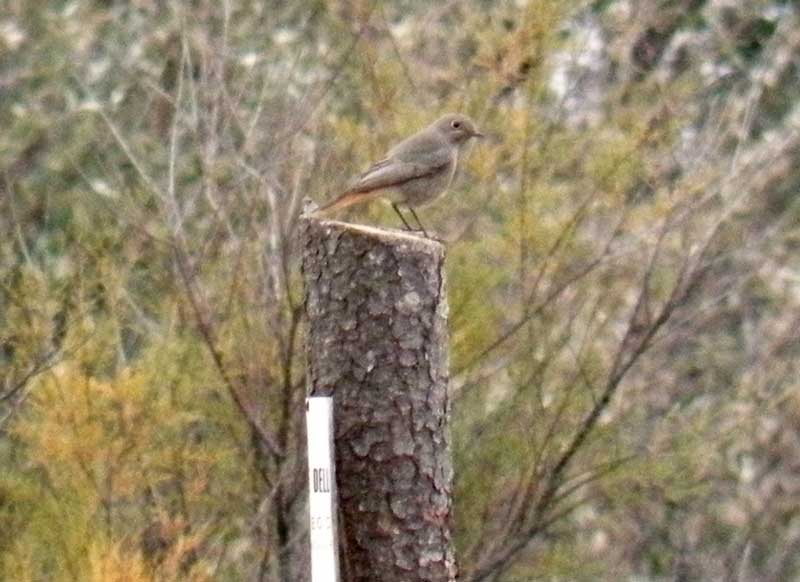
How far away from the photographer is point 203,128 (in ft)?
29.8

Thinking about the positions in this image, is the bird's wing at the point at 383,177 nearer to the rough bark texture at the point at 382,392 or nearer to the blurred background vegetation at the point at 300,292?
the blurred background vegetation at the point at 300,292

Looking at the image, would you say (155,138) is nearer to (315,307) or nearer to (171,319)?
(171,319)

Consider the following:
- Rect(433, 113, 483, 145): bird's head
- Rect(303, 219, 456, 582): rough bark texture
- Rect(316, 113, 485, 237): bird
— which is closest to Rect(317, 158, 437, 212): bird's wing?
Rect(316, 113, 485, 237): bird

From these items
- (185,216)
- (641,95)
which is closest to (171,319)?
(185,216)

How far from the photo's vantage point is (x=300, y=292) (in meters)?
8.27

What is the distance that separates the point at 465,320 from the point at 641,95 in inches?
69.6

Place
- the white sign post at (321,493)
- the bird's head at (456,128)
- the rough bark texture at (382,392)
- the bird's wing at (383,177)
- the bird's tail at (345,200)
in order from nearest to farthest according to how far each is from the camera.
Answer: the white sign post at (321,493) → the rough bark texture at (382,392) → the bird's tail at (345,200) → the bird's wing at (383,177) → the bird's head at (456,128)

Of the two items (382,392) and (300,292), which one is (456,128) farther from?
(382,392)

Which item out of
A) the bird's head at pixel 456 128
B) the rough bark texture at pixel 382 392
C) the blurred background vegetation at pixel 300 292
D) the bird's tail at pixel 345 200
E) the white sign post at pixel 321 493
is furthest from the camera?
the bird's head at pixel 456 128

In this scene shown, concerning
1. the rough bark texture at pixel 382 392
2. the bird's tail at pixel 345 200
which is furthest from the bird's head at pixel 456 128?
the rough bark texture at pixel 382 392

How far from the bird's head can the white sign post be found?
109 inches

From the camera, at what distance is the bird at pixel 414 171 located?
7535 millimetres

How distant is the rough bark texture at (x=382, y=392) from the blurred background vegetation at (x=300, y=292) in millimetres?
1622

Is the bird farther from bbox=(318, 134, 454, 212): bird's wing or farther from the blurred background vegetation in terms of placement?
the blurred background vegetation
